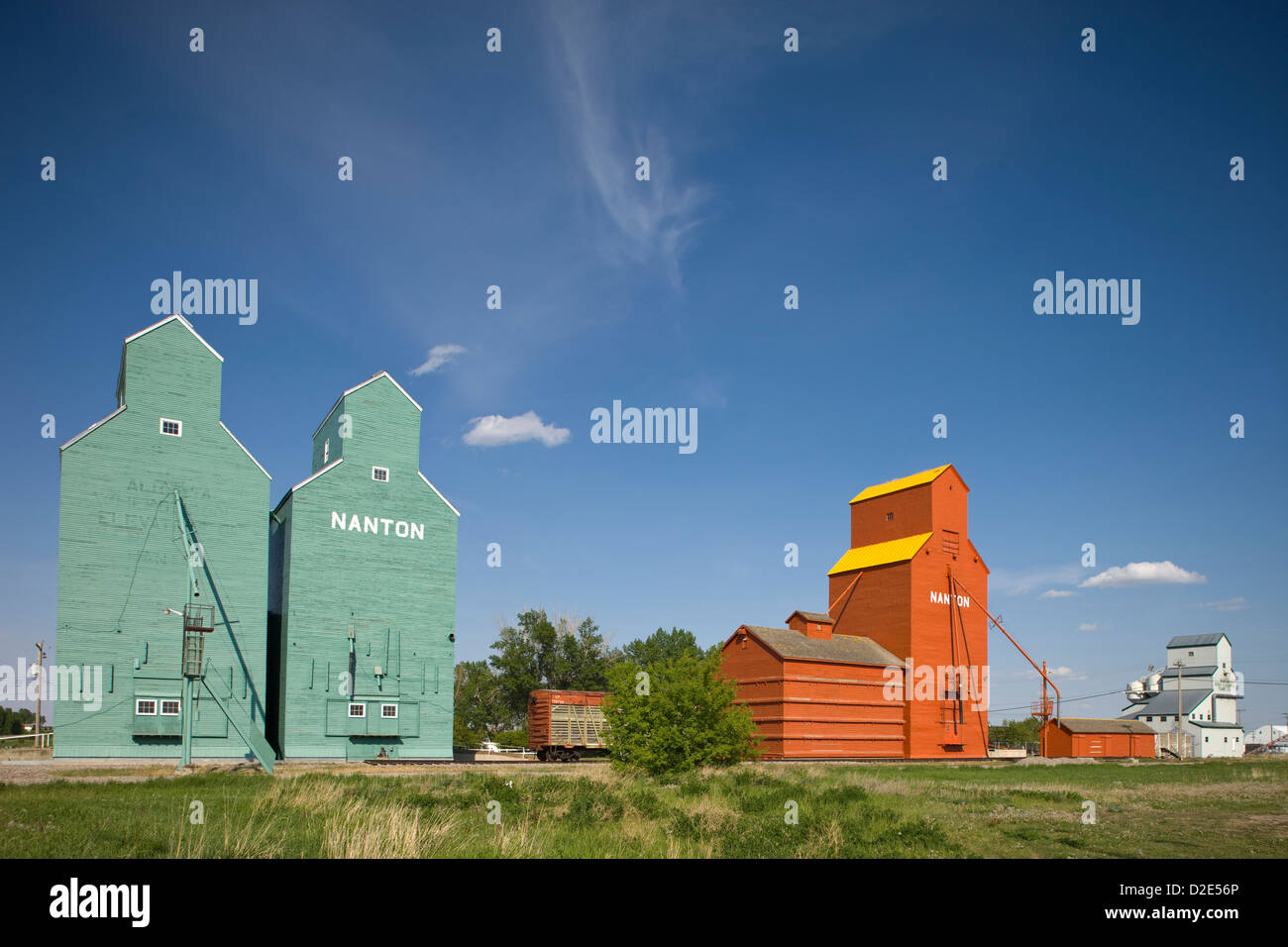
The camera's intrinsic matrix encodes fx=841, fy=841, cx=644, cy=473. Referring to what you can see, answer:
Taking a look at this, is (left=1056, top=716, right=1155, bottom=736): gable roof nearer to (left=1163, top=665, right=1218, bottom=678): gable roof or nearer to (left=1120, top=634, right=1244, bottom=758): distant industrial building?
(left=1120, top=634, right=1244, bottom=758): distant industrial building

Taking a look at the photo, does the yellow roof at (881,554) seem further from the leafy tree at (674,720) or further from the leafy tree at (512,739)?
the leafy tree at (512,739)

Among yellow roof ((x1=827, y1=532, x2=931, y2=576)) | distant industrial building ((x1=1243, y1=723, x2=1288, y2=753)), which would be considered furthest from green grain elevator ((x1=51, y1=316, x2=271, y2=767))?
distant industrial building ((x1=1243, y1=723, x2=1288, y2=753))

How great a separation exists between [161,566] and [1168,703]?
320ft

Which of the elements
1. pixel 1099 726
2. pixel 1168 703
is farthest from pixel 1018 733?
pixel 1099 726

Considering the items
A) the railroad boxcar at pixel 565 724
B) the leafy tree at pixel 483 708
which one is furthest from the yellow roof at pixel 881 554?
the leafy tree at pixel 483 708

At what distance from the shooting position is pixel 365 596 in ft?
128

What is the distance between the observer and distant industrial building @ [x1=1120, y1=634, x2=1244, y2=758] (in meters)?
88.9

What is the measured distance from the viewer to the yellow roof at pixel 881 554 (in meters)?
51.2
